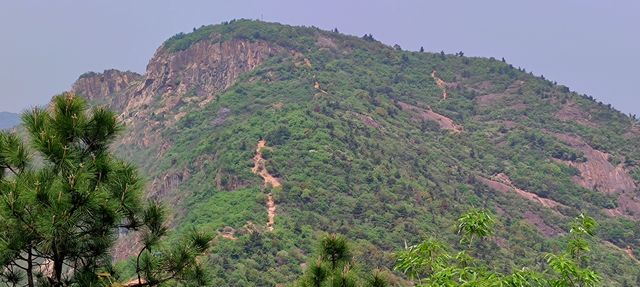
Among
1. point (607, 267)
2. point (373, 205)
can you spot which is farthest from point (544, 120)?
point (373, 205)

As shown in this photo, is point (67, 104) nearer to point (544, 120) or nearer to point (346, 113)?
point (346, 113)

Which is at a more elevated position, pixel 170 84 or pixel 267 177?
pixel 170 84

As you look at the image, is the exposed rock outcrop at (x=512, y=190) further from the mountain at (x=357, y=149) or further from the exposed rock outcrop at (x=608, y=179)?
the exposed rock outcrop at (x=608, y=179)

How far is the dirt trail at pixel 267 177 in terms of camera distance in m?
43.7

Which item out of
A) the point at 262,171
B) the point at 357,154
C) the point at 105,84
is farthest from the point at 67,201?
the point at 105,84

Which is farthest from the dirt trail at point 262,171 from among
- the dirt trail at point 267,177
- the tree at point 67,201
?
the tree at point 67,201

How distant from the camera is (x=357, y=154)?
5656 centimetres

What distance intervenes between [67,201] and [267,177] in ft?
143

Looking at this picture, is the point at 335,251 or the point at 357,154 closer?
the point at 335,251

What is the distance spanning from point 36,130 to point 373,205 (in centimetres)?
4251

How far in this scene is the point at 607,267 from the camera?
4691 cm

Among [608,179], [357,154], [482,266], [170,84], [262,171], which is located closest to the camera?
[482,266]

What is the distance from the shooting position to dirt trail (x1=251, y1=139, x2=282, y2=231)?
1720 inches

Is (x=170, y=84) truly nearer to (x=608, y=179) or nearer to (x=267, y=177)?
(x=267, y=177)
